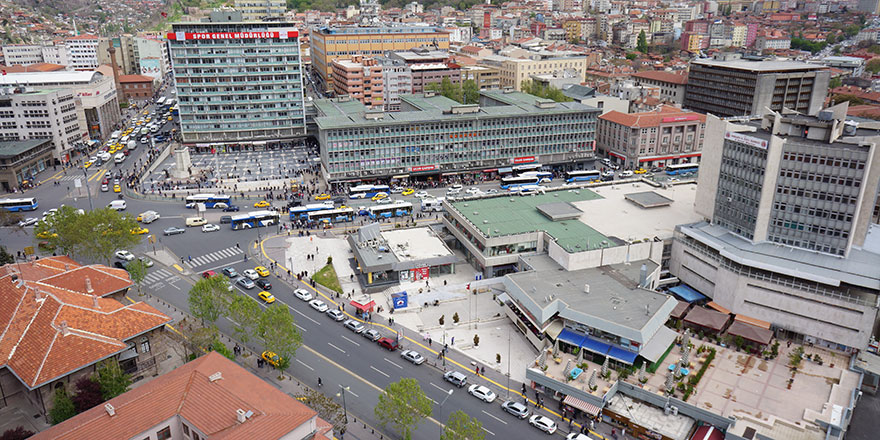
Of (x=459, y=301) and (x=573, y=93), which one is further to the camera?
(x=573, y=93)

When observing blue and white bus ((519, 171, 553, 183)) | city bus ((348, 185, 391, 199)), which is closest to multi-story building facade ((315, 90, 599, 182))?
city bus ((348, 185, 391, 199))

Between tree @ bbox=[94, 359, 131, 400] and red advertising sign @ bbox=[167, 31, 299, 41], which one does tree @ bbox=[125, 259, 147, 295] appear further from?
red advertising sign @ bbox=[167, 31, 299, 41]

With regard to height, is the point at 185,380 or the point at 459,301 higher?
the point at 185,380

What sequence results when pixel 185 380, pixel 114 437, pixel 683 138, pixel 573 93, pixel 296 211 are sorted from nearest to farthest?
pixel 114 437 → pixel 185 380 → pixel 296 211 → pixel 683 138 → pixel 573 93

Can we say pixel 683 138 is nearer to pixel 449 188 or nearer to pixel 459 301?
pixel 449 188

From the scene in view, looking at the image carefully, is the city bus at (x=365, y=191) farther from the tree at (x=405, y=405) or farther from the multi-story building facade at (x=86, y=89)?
the multi-story building facade at (x=86, y=89)

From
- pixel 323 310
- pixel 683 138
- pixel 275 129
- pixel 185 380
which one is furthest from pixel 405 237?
pixel 683 138
